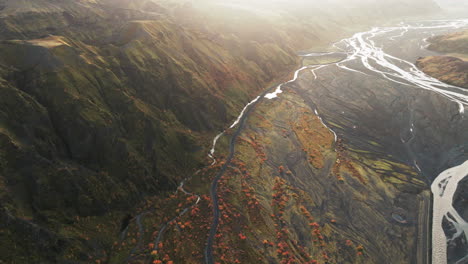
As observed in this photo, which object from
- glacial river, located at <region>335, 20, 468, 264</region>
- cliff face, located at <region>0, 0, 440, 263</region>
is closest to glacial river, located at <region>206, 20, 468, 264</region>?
glacial river, located at <region>335, 20, 468, 264</region>

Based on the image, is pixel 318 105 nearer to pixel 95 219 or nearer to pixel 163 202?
pixel 163 202

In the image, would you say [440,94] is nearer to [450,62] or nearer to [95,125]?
[450,62]

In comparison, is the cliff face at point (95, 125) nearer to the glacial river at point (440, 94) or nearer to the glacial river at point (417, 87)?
the glacial river at point (417, 87)

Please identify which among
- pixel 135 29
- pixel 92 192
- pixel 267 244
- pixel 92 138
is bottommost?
pixel 267 244

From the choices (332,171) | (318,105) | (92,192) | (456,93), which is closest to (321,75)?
(318,105)

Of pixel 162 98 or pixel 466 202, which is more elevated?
pixel 162 98

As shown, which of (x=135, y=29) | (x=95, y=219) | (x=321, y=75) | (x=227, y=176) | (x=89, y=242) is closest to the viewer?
(x=89, y=242)

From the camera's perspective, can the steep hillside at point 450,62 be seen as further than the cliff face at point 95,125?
Yes

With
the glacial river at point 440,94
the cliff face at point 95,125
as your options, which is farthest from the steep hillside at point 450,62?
the cliff face at point 95,125

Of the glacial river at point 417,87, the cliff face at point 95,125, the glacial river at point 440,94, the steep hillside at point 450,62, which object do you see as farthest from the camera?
A: the steep hillside at point 450,62
